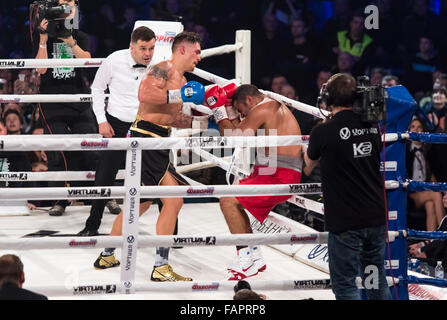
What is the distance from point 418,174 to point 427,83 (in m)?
1.99

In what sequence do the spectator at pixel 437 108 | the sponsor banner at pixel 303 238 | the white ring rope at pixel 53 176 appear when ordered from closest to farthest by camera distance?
the sponsor banner at pixel 303 238
the white ring rope at pixel 53 176
the spectator at pixel 437 108

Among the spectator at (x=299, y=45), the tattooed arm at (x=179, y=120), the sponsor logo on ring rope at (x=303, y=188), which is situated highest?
the spectator at (x=299, y=45)

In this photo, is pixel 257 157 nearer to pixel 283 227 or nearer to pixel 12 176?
pixel 283 227

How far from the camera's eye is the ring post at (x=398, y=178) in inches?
144

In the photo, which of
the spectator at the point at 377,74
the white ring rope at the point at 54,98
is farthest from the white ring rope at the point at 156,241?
the spectator at the point at 377,74

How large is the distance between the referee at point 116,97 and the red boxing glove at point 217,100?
71 centimetres

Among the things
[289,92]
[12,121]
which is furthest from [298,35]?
[12,121]

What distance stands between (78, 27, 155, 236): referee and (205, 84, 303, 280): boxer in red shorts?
2.62 ft

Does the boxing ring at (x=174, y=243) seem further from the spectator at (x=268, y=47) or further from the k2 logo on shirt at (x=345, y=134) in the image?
the spectator at (x=268, y=47)

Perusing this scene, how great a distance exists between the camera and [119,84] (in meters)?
5.05

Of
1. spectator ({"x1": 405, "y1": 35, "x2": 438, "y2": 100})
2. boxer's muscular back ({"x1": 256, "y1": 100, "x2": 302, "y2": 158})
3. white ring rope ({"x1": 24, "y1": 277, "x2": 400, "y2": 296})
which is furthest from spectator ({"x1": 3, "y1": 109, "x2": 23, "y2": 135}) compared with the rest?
spectator ({"x1": 405, "y1": 35, "x2": 438, "y2": 100})

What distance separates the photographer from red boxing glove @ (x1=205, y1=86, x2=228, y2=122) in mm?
4301

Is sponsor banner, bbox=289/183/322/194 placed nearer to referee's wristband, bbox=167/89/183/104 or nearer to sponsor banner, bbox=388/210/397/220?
sponsor banner, bbox=388/210/397/220

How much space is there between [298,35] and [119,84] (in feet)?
11.6
